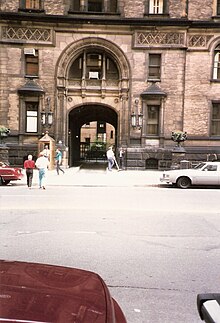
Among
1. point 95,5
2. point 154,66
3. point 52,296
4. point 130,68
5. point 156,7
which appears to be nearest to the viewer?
point 52,296

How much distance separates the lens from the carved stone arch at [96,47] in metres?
23.2

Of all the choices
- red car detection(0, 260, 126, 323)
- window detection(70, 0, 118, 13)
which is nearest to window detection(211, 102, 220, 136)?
window detection(70, 0, 118, 13)

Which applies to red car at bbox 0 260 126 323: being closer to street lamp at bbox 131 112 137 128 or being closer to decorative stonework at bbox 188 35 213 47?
street lamp at bbox 131 112 137 128

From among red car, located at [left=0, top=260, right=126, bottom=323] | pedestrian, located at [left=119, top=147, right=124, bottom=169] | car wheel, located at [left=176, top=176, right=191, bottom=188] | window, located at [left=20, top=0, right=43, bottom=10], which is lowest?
car wheel, located at [left=176, top=176, right=191, bottom=188]

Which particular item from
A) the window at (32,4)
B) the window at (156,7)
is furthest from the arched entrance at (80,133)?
the window at (156,7)

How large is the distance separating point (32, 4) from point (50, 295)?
82.8 feet

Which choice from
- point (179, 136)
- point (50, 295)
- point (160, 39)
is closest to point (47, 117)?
point (179, 136)

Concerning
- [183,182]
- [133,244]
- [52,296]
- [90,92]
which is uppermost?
[90,92]

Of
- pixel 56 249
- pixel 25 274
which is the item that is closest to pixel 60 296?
pixel 25 274

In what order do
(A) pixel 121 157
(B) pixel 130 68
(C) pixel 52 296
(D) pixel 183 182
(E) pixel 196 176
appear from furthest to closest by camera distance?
(B) pixel 130 68 → (A) pixel 121 157 → (D) pixel 183 182 → (E) pixel 196 176 → (C) pixel 52 296

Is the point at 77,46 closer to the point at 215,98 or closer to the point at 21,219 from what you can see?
the point at 215,98

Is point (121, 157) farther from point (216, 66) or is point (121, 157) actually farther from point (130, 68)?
point (216, 66)

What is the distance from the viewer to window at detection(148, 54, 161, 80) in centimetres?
2327

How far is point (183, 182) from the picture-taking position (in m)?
15.4
